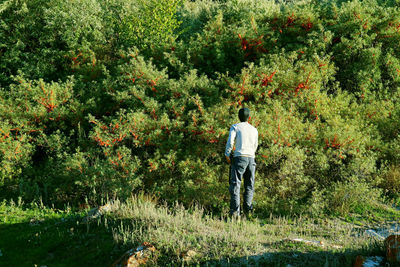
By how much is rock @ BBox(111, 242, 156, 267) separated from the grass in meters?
0.11

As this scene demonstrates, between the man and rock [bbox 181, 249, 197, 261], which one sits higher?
the man

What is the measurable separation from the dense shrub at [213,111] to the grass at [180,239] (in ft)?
3.33

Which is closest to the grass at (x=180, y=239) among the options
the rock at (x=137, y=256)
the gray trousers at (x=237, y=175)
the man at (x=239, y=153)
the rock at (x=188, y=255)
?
the rock at (x=188, y=255)

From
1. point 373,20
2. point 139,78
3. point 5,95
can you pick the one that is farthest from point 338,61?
point 5,95

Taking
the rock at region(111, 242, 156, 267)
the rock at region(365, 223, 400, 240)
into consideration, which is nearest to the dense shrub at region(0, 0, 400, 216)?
the rock at region(365, 223, 400, 240)

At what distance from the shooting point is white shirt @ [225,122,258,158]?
5559 mm

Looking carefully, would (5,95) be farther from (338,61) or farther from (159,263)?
(338,61)

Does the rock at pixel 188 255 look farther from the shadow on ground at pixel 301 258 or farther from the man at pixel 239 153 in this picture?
the man at pixel 239 153

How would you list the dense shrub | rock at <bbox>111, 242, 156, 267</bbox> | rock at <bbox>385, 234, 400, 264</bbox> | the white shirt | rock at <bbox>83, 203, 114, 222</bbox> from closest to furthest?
rock at <bbox>385, 234, 400, 264</bbox>, rock at <bbox>111, 242, 156, 267</bbox>, rock at <bbox>83, 203, 114, 222</bbox>, the white shirt, the dense shrub

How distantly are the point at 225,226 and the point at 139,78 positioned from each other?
5.04 m

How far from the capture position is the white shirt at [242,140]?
556 centimetres

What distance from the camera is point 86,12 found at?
1180cm

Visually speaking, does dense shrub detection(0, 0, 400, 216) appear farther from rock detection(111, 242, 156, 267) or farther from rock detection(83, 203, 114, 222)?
rock detection(111, 242, 156, 267)

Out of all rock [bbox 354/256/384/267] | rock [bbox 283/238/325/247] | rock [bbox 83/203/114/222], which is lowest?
rock [bbox 283/238/325/247]
